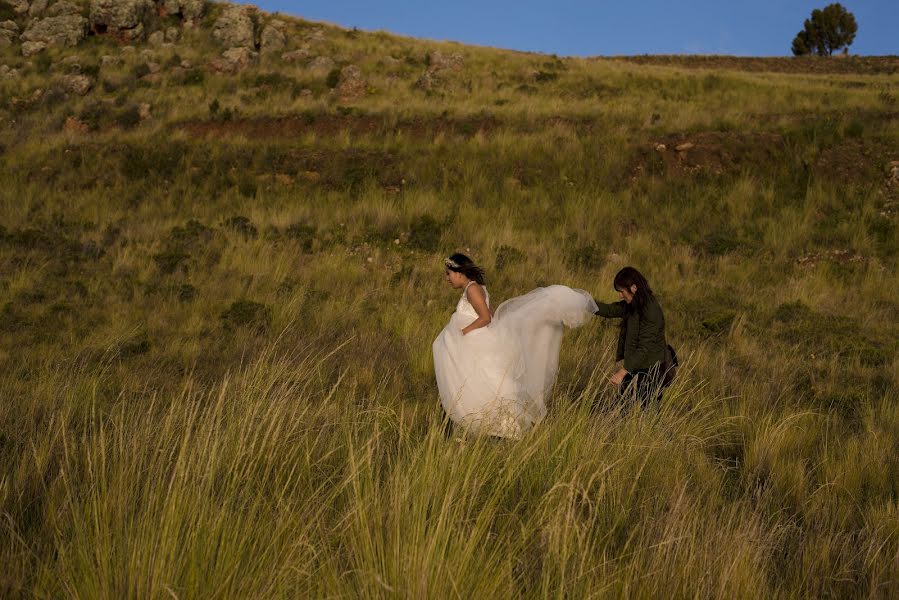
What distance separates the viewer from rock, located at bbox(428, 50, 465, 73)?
86.3 ft

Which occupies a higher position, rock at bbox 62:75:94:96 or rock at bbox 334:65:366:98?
rock at bbox 334:65:366:98

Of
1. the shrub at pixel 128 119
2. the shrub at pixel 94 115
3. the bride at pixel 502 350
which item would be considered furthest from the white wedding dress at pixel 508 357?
A: the shrub at pixel 94 115

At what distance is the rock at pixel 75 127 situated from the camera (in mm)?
18703

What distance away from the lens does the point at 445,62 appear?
26703 millimetres

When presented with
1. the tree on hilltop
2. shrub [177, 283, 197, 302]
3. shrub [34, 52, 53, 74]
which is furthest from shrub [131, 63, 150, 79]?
the tree on hilltop

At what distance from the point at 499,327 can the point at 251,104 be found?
18545 mm

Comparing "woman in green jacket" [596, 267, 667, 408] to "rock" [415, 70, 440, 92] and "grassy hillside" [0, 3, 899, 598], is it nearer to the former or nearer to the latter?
"grassy hillside" [0, 3, 899, 598]

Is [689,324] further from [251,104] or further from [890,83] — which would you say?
[890,83]

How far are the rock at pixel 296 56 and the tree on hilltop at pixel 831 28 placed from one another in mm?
50796

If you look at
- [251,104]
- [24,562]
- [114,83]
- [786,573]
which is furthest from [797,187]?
[114,83]

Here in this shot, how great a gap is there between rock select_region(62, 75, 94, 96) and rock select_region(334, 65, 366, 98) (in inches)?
335

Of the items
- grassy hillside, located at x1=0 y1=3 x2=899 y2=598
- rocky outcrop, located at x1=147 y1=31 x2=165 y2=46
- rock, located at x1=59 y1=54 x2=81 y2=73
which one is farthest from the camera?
rocky outcrop, located at x1=147 y1=31 x2=165 y2=46

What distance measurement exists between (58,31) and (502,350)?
3018 centimetres

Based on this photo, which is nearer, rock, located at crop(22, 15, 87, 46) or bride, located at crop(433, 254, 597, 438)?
bride, located at crop(433, 254, 597, 438)
